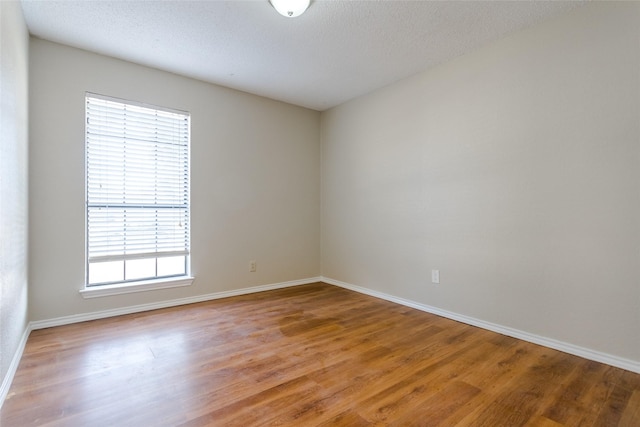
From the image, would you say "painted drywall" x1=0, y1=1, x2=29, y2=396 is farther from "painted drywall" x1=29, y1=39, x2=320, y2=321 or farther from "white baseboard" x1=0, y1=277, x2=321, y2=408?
"painted drywall" x1=29, y1=39, x2=320, y2=321

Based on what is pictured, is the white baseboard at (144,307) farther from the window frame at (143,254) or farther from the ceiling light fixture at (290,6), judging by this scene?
the ceiling light fixture at (290,6)

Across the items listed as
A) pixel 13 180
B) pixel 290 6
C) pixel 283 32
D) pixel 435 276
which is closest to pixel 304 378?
Result: pixel 435 276

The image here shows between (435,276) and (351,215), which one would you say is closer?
(435,276)

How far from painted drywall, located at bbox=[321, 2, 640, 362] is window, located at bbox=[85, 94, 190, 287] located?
2.28 m

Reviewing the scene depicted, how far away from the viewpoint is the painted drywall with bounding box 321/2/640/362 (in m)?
2.07

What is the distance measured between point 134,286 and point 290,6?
9.52 feet

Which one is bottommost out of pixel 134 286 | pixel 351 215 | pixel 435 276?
pixel 134 286

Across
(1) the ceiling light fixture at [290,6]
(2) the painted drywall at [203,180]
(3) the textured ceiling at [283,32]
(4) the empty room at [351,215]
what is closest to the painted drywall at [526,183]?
(4) the empty room at [351,215]

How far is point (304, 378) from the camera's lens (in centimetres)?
189

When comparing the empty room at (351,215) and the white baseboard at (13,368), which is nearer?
the white baseboard at (13,368)

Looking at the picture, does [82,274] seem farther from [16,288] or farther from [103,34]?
[103,34]

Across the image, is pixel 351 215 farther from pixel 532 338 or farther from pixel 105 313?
pixel 105 313

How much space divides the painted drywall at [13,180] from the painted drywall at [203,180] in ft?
0.70

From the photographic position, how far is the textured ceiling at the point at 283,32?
7.37 ft
